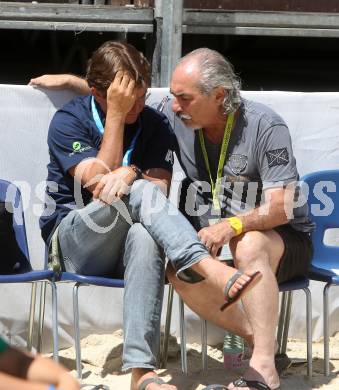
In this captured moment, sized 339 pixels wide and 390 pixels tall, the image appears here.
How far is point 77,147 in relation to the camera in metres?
4.28

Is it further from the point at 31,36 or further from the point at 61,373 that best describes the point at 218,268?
the point at 31,36

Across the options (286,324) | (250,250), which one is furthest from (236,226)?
(286,324)

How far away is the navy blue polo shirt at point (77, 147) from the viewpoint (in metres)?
4.30

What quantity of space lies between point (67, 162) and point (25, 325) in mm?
1060

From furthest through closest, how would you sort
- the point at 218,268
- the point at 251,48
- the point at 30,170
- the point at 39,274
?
the point at 251,48
the point at 30,170
the point at 39,274
the point at 218,268

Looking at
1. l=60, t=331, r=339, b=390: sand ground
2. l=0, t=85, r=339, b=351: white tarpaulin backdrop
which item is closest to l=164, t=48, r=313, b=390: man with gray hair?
l=60, t=331, r=339, b=390: sand ground

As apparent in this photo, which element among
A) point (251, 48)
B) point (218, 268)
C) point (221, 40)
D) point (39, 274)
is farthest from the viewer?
point (251, 48)

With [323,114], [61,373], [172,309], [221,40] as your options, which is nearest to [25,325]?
[172,309]

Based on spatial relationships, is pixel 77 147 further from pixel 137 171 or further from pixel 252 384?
pixel 252 384

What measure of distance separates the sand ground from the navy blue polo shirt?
2.33 ft

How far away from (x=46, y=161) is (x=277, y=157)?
1264 mm

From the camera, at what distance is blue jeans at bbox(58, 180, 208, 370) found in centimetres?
384

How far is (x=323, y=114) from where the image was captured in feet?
16.2

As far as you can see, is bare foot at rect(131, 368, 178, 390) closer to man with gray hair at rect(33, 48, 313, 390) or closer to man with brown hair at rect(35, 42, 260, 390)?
man with brown hair at rect(35, 42, 260, 390)
